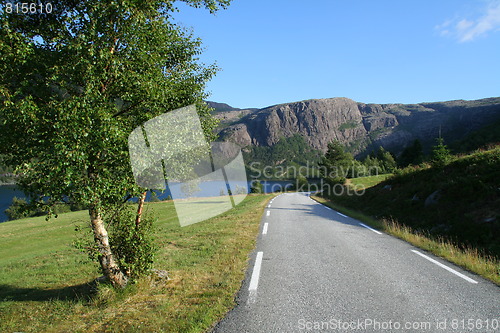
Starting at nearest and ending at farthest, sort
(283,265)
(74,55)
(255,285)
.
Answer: (74,55) < (255,285) < (283,265)

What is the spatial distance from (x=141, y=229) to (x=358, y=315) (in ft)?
14.6

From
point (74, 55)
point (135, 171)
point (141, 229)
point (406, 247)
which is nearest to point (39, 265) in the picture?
point (141, 229)

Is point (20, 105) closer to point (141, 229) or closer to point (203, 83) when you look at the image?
point (141, 229)

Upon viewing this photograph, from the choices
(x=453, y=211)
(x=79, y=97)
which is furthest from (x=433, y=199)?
(x=79, y=97)

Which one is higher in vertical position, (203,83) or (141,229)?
(203,83)

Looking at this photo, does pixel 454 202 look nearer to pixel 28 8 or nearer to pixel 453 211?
pixel 453 211

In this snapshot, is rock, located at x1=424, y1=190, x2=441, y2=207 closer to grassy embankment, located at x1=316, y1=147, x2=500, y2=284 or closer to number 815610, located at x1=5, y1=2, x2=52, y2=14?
grassy embankment, located at x1=316, y1=147, x2=500, y2=284

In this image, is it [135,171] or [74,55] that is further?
[135,171]

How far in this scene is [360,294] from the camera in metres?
4.85

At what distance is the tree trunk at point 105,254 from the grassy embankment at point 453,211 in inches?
308

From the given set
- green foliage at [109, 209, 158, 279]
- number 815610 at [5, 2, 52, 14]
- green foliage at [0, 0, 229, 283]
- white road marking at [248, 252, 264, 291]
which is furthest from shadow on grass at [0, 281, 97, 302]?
number 815610 at [5, 2, 52, 14]

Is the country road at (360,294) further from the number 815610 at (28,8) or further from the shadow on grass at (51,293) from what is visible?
the number 815610 at (28,8)

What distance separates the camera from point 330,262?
693 cm

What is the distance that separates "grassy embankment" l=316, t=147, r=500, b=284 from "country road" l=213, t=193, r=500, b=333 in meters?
1.20
